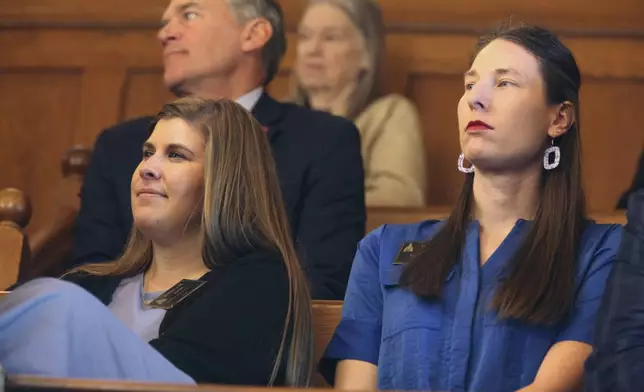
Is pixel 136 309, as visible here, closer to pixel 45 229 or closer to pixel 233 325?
pixel 233 325

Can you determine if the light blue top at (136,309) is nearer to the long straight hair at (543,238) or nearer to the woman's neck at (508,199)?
the long straight hair at (543,238)

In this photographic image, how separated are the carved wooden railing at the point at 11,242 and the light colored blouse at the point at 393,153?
0.63 metres

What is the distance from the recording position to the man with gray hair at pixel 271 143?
1895 millimetres

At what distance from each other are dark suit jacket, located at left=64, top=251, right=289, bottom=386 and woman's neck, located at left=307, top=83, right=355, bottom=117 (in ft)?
3.07

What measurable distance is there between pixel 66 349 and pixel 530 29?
0.72 m

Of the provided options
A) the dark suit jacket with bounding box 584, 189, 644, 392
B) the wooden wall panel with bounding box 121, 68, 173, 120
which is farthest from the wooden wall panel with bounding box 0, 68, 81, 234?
the dark suit jacket with bounding box 584, 189, 644, 392

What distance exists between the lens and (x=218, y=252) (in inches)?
62.6

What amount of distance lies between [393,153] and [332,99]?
0.60 ft

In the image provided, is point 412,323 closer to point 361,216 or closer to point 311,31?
point 361,216

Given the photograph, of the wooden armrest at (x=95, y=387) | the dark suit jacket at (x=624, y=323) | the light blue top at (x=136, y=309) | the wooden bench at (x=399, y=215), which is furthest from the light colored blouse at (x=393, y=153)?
the wooden armrest at (x=95, y=387)

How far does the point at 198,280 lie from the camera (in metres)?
1.58

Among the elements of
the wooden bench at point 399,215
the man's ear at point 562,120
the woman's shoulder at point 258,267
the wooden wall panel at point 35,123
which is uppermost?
the man's ear at point 562,120

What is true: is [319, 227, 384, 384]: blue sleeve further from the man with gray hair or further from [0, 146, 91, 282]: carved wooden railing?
[0, 146, 91, 282]: carved wooden railing

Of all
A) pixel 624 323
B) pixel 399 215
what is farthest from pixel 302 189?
pixel 624 323
